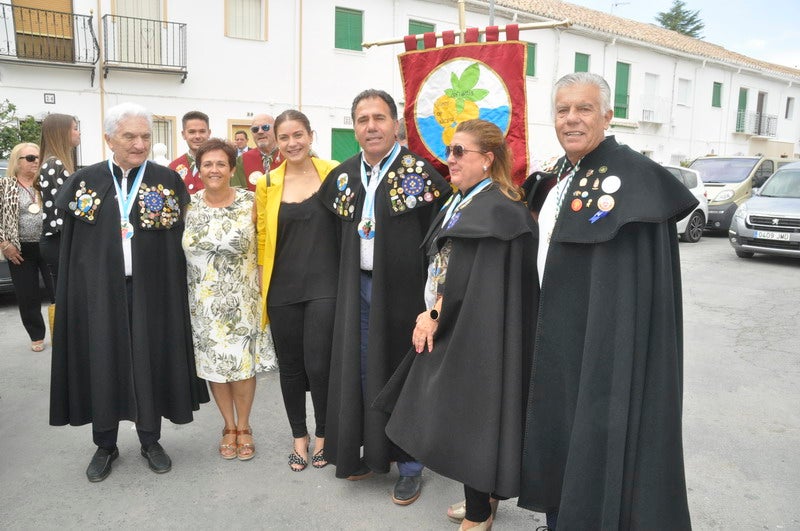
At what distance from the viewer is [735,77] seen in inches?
1176

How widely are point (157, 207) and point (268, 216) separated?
62 centimetres

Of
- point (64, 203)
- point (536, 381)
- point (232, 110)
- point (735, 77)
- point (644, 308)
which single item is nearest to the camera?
point (644, 308)

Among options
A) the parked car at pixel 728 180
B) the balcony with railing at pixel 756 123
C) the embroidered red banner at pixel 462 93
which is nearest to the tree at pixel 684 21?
the balcony with railing at pixel 756 123

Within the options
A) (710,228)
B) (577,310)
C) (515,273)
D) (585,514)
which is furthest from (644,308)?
(710,228)

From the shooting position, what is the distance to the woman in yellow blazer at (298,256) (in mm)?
3525

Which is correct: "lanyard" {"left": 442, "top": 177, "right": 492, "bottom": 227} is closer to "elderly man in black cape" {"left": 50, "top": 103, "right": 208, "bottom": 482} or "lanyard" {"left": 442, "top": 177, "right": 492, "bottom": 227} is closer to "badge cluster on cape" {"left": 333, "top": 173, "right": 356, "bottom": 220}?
"badge cluster on cape" {"left": 333, "top": 173, "right": 356, "bottom": 220}

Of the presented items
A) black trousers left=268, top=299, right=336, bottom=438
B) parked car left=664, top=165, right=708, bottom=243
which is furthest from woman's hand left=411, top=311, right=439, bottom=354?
parked car left=664, top=165, right=708, bottom=243

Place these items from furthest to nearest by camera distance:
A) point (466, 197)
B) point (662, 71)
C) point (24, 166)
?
point (662, 71), point (24, 166), point (466, 197)

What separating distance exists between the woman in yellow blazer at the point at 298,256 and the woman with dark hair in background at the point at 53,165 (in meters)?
1.85

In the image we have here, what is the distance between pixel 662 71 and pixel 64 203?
27.6m

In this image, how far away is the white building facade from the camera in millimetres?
14047

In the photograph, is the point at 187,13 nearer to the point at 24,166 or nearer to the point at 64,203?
the point at 24,166

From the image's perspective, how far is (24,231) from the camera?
18.8 feet

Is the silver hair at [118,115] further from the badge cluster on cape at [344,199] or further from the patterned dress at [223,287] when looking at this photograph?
the badge cluster on cape at [344,199]
